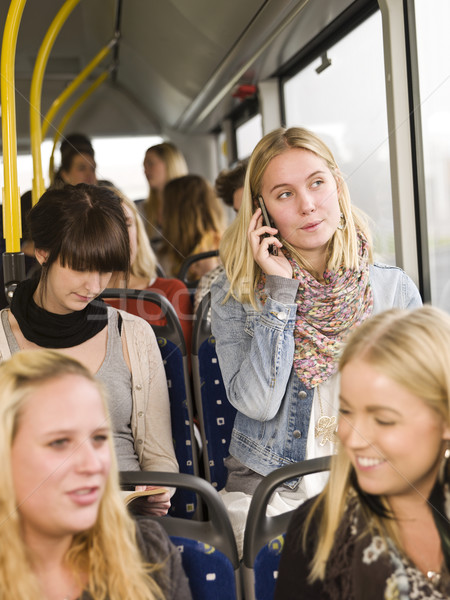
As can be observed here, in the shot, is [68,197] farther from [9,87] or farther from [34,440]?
[34,440]

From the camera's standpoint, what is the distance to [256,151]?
1815 mm

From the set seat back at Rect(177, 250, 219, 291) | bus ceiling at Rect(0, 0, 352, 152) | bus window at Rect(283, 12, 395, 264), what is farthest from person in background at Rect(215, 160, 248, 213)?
bus ceiling at Rect(0, 0, 352, 152)

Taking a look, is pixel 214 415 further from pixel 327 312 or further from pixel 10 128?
pixel 10 128

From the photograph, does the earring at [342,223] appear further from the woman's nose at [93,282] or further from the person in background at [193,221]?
the person in background at [193,221]

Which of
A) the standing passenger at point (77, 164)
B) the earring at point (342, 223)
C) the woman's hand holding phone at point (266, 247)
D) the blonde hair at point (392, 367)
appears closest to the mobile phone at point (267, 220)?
the woman's hand holding phone at point (266, 247)

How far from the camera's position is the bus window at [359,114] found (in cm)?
261

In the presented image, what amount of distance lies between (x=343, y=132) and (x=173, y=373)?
71.4 inches

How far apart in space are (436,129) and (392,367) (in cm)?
154

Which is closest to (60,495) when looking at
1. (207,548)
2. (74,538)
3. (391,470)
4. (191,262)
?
(74,538)

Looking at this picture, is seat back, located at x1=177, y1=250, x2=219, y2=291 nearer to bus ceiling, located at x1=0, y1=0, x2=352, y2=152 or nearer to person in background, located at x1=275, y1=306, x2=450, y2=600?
bus ceiling, located at x1=0, y1=0, x2=352, y2=152

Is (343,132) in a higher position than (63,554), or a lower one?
higher

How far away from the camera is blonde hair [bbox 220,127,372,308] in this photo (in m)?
1.75

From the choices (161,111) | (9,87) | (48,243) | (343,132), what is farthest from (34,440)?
(161,111)

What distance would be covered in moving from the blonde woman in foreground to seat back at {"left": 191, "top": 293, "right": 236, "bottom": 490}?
892 millimetres
